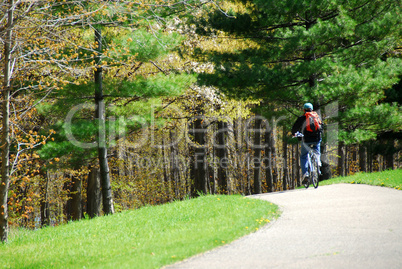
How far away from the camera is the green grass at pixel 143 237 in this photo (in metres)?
5.77

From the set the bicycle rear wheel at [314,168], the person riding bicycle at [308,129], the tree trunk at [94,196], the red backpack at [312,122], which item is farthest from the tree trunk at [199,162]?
the red backpack at [312,122]

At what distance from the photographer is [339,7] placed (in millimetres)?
13492

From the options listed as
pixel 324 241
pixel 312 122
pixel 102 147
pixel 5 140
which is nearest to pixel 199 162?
pixel 102 147

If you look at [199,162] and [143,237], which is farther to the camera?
[199,162]

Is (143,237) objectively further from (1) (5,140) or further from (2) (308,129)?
(2) (308,129)

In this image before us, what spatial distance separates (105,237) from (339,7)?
1048 centimetres

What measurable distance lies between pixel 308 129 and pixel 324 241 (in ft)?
17.2

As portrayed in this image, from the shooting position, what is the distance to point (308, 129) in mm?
10508

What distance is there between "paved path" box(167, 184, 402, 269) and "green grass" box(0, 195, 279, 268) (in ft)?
1.18

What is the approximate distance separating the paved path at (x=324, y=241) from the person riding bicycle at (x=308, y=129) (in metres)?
2.19

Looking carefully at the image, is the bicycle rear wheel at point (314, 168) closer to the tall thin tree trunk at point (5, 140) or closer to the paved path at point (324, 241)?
the paved path at point (324, 241)

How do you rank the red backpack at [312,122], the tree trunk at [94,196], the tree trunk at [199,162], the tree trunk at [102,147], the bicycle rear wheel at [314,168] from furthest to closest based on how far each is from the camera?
the tree trunk at [199,162]
the tree trunk at [94,196]
the tree trunk at [102,147]
the bicycle rear wheel at [314,168]
the red backpack at [312,122]

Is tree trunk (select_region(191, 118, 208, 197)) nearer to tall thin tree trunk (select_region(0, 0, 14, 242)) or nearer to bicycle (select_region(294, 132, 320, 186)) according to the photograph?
bicycle (select_region(294, 132, 320, 186))

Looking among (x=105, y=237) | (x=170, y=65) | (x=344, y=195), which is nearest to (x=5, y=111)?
(x=105, y=237)
